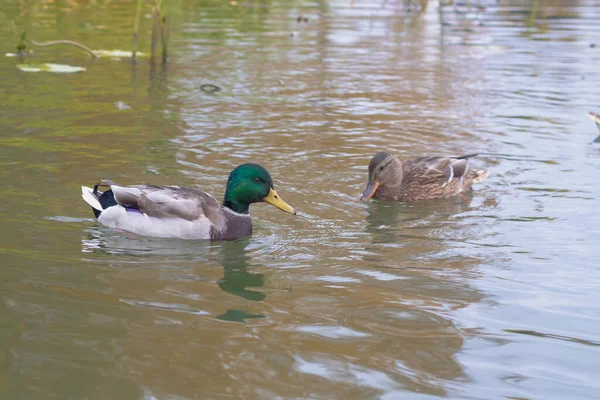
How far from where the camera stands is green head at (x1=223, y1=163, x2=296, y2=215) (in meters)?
7.18

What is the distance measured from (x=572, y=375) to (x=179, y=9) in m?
18.7

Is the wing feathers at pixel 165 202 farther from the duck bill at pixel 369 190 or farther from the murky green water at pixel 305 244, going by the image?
the duck bill at pixel 369 190

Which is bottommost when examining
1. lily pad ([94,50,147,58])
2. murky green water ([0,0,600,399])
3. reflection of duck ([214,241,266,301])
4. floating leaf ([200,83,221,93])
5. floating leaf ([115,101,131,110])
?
reflection of duck ([214,241,266,301])

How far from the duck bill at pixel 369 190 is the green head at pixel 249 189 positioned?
1.34 meters

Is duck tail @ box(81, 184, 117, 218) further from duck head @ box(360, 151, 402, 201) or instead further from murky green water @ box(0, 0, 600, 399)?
duck head @ box(360, 151, 402, 201)

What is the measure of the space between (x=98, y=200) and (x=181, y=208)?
75 centimetres

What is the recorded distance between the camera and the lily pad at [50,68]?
13242 millimetres

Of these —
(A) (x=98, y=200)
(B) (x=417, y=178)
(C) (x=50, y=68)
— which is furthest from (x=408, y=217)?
(C) (x=50, y=68)

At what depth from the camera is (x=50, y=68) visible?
13.4 metres

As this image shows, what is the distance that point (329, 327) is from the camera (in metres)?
5.23

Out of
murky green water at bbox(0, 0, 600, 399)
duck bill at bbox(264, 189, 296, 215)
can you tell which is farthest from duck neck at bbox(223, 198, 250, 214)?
murky green water at bbox(0, 0, 600, 399)

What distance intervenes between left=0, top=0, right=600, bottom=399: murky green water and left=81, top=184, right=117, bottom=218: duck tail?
20 centimetres

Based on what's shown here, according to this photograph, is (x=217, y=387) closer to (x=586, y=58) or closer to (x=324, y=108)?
(x=324, y=108)

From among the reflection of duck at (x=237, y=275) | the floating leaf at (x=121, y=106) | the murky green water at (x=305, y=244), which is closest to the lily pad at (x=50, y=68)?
the murky green water at (x=305, y=244)
